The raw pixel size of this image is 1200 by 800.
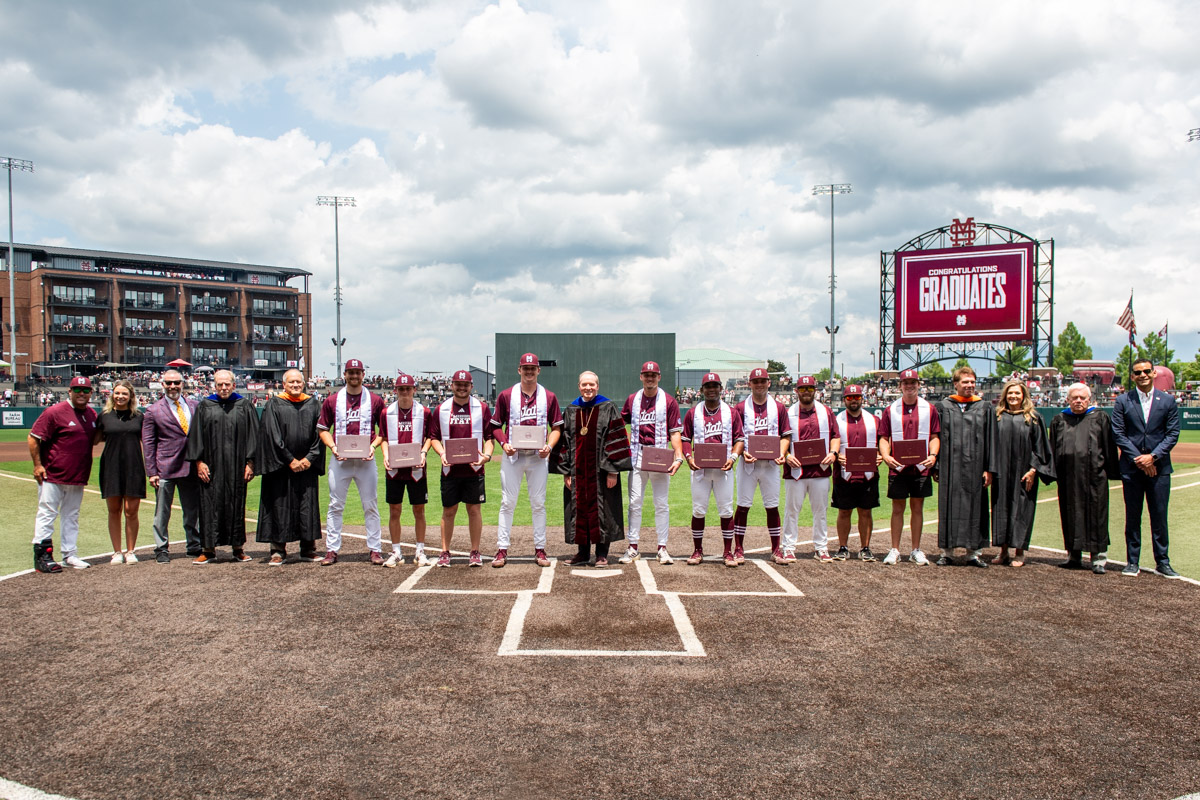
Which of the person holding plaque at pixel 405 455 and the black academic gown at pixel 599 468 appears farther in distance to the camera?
the black academic gown at pixel 599 468

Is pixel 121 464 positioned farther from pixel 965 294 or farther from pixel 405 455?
pixel 965 294

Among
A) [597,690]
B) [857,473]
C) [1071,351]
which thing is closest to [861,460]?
[857,473]

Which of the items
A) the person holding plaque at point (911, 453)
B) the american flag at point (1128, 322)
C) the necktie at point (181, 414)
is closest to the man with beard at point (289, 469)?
the necktie at point (181, 414)

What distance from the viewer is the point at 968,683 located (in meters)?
4.76

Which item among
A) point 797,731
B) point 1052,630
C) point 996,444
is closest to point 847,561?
point 996,444

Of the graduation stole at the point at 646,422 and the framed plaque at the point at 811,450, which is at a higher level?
the graduation stole at the point at 646,422

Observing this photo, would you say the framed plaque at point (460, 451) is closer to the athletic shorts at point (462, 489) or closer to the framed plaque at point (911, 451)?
the athletic shorts at point (462, 489)

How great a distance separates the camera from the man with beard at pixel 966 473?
823 cm

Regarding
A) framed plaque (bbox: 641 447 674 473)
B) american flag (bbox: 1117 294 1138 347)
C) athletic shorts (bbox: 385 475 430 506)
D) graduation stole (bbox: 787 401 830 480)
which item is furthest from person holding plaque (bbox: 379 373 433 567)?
american flag (bbox: 1117 294 1138 347)

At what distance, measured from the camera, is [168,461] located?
8.27 m

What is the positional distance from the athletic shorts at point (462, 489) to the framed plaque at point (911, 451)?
4611 mm

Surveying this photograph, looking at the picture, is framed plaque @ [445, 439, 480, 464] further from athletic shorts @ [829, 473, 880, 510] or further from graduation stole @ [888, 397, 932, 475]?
graduation stole @ [888, 397, 932, 475]

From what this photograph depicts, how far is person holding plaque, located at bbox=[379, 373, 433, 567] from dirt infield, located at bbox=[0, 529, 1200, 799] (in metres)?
0.92

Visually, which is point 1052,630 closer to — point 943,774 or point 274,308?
point 943,774
